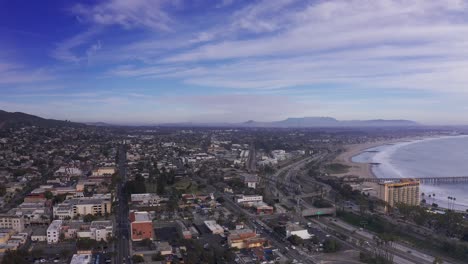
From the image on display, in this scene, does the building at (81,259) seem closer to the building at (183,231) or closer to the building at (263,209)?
the building at (183,231)

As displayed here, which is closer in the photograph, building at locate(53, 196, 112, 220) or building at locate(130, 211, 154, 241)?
building at locate(130, 211, 154, 241)

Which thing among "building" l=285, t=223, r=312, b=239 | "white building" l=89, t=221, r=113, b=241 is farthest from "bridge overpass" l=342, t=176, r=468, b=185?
"white building" l=89, t=221, r=113, b=241

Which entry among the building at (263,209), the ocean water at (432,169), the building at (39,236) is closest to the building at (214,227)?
the building at (263,209)

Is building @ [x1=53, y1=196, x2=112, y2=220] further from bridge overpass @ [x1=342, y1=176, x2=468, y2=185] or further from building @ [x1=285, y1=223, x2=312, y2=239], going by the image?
bridge overpass @ [x1=342, y1=176, x2=468, y2=185]

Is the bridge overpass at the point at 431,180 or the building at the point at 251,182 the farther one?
the bridge overpass at the point at 431,180

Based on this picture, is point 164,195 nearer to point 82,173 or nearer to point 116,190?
point 116,190

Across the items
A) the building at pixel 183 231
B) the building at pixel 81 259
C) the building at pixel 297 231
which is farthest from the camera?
the building at pixel 297 231
